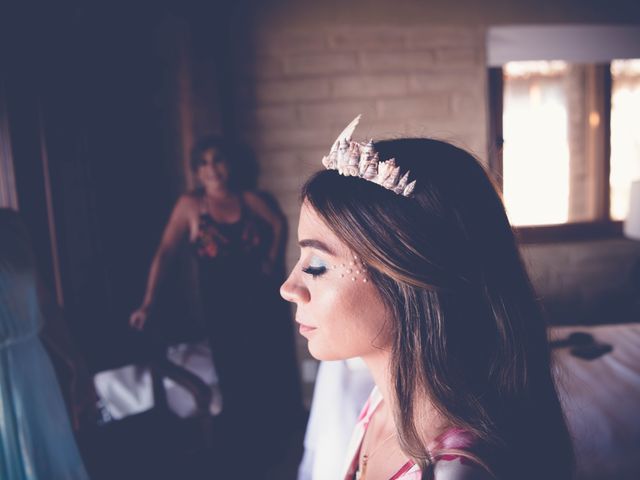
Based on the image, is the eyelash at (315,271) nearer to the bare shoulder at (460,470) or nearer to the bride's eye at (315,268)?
the bride's eye at (315,268)

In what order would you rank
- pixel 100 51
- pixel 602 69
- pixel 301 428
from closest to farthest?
pixel 100 51 < pixel 301 428 < pixel 602 69

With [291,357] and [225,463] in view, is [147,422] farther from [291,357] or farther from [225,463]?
[291,357]

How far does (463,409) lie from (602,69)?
308 cm

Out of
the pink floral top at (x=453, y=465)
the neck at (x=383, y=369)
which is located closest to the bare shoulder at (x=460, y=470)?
the pink floral top at (x=453, y=465)

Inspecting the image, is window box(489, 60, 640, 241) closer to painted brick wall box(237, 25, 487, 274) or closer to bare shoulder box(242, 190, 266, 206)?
painted brick wall box(237, 25, 487, 274)

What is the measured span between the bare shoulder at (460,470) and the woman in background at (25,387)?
963 millimetres

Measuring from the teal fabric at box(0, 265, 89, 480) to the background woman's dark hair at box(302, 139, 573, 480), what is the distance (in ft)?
2.75

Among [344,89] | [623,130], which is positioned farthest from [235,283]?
[623,130]

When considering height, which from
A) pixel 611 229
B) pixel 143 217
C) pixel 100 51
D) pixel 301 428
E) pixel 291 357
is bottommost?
pixel 301 428

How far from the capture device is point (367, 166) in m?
0.62

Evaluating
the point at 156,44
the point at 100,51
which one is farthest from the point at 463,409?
the point at 156,44

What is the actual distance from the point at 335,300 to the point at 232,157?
1642 millimetres

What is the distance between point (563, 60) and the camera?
2.74 metres

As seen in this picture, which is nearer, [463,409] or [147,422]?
[463,409]
